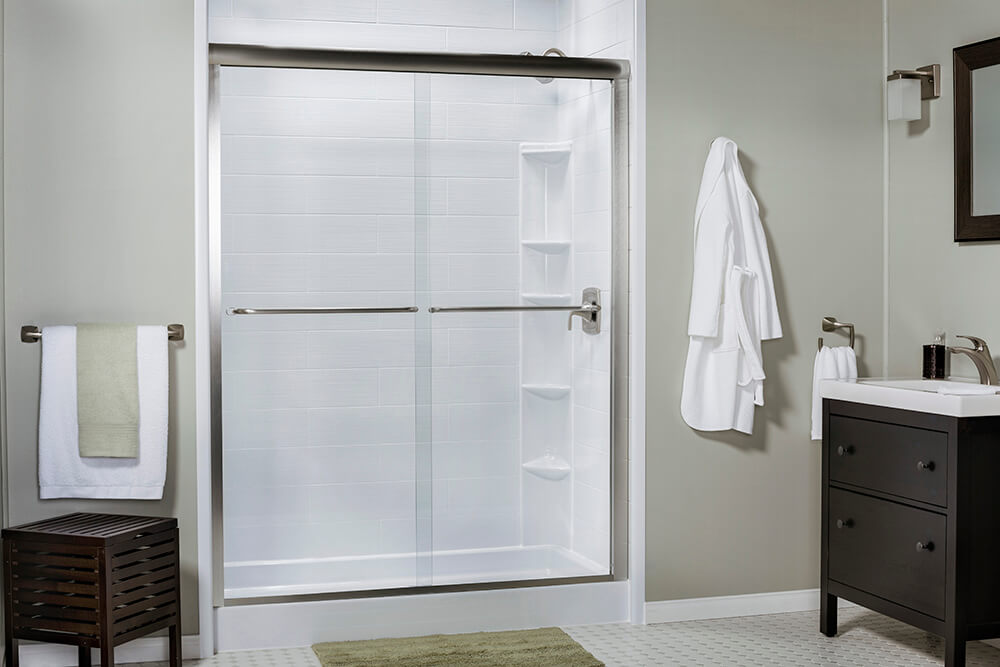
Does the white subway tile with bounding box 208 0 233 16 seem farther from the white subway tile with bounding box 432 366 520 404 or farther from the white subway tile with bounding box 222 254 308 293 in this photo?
the white subway tile with bounding box 432 366 520 404

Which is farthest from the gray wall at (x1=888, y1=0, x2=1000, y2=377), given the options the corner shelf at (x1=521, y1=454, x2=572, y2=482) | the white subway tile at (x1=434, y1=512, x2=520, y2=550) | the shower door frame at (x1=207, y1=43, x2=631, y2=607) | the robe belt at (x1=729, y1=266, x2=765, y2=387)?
the white subway tile at (x1=434, y1=512, x2=520, y2=550)

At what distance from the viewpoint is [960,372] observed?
11.3ft

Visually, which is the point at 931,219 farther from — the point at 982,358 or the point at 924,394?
the point at 924,394

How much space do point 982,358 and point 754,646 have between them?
113 centimetres

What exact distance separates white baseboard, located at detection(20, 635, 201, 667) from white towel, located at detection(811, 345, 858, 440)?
209 centimetres

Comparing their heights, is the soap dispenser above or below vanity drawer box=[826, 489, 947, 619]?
above

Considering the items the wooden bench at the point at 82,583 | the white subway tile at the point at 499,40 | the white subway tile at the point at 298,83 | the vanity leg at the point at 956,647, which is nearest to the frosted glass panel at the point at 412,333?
the white subway tile at the point at 298,83

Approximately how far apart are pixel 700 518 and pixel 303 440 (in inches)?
53.2

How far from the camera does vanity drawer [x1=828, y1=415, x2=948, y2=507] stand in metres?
2.91

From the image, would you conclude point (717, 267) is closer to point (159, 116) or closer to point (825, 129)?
point (825, 129)

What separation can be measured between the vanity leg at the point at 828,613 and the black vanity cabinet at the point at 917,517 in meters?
0.05

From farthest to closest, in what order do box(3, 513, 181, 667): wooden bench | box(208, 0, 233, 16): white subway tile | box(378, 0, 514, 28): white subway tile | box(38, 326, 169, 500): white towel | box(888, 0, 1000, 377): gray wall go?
box(378, 0, 514, 28): white subway tile, box(208, 0, 233, 16): white subway tile, box(888, 0, 1000, 377): gray wall, box(38, 326, 169, 500): white towel, box(3, 513, 181, 667): wooden bench

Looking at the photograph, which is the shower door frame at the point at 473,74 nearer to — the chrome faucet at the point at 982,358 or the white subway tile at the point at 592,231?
the white subway tile at the point at 592,231

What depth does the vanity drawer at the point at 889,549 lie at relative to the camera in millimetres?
2926
